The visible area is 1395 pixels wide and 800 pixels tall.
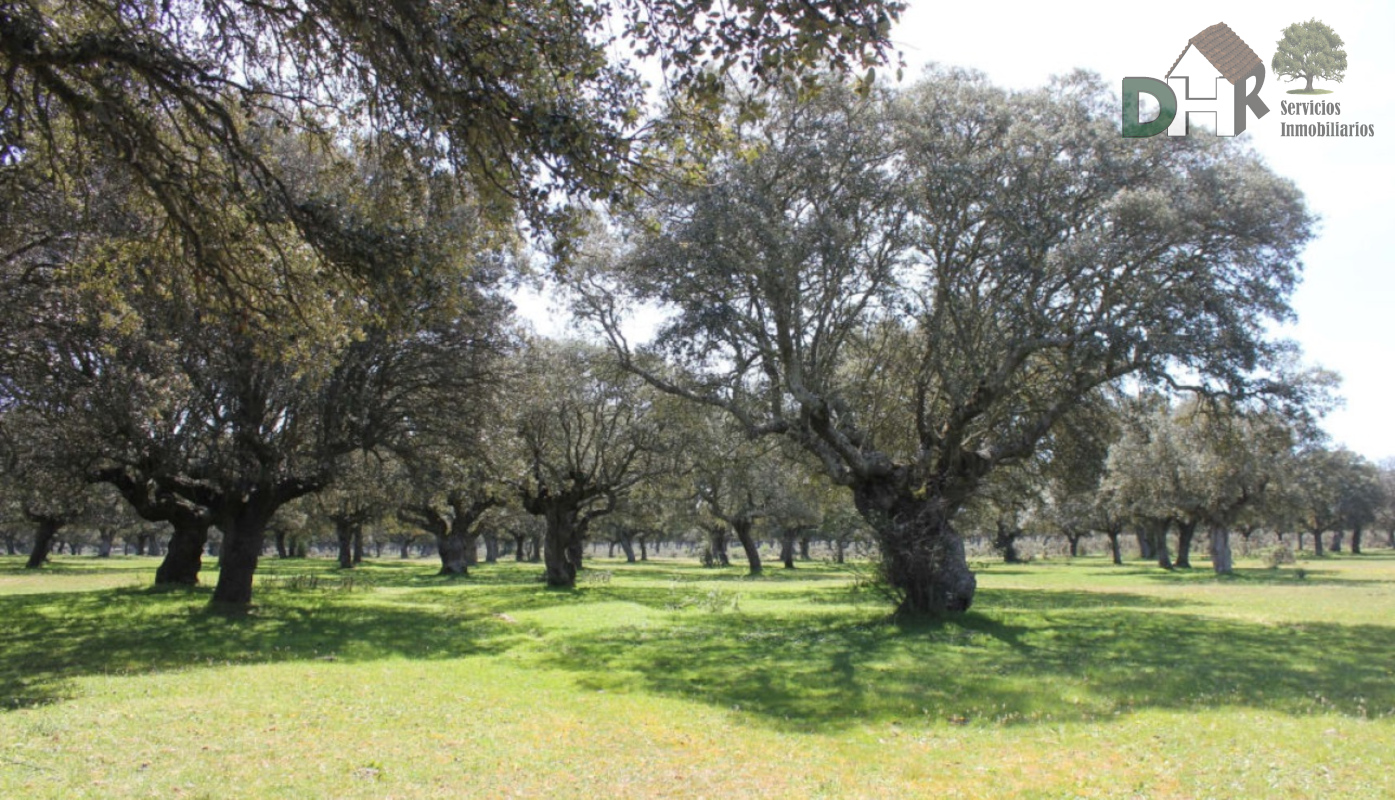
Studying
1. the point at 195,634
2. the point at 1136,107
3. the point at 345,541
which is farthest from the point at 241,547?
the point at 345,541

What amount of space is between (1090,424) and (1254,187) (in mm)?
7079

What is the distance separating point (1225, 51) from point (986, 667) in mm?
13276

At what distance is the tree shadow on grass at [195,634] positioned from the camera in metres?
13.6

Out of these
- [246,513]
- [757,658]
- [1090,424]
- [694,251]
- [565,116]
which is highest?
[694,251]

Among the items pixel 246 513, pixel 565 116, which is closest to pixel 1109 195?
pixel 565 116

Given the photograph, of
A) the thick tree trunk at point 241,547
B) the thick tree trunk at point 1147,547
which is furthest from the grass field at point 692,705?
the thick tree trunk at point 1147,547

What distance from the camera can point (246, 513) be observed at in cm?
2223

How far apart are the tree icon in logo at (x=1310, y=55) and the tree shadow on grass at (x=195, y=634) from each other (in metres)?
20.1

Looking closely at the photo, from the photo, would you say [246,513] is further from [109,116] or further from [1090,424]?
[1090,424]

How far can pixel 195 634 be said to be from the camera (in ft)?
57.3

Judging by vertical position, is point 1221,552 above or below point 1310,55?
below

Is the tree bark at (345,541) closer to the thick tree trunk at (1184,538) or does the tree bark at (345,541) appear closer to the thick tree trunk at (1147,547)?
the thick tree trunk at (1184,538)

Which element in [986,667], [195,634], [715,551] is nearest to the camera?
[986,667]

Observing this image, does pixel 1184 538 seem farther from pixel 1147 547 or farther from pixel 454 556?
pixel 454 556
